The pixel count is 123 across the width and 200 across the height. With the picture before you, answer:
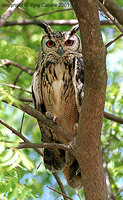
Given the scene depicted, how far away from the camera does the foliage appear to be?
204 cm

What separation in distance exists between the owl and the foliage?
0.24 m

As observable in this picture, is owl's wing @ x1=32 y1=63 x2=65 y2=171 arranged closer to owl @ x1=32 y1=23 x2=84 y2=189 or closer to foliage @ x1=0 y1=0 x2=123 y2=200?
owl @ x1=32 y1=23 x2=84 y2=189

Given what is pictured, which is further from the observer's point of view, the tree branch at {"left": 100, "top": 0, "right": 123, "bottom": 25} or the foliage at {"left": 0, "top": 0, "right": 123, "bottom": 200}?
the tree branch at {"left": 100, "top": 0, "right": 123, "bottom": 25}

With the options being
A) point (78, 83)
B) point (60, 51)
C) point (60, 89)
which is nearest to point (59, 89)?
point (60, 89)

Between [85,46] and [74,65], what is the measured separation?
1352mm

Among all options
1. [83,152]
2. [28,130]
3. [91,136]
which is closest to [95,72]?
[91,136]

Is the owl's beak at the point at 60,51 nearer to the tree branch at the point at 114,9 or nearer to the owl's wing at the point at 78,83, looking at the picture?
the owl's wing at the point at 78,83

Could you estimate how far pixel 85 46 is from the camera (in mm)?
2211

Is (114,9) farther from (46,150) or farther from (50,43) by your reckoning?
(46,150)

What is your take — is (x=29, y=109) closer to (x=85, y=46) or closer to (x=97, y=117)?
(x=97, y=117)

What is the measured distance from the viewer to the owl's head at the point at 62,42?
3697mm

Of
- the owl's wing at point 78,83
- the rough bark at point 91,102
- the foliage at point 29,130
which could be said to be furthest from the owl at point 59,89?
the rough bark at point 91,102

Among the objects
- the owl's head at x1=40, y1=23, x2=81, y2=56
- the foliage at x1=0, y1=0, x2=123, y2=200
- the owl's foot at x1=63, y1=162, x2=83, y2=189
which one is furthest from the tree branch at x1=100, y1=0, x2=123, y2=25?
the owl's foot at x1=63, y1=162, x2=83, y2=189

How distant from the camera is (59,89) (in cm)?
352
